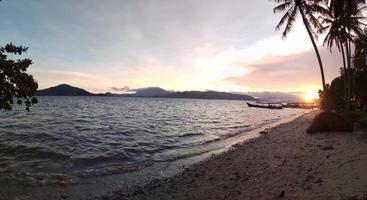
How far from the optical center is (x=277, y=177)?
12.1 meters

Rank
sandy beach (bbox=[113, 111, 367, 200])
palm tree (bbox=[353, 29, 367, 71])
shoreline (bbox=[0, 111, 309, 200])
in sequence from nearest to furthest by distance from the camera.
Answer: sandy beach (bbox=[113, 111, 367, 200]) → shoreline (bbox=[0, 111, 309, 200]) → palm tree (bbox=[353, 29, 367, 71])

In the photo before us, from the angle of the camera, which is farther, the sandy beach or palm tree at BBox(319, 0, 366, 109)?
palm tree at BBox(319, 0, 366, 109)

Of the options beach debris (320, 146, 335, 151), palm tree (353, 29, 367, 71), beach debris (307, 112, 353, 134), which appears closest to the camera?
beach debris (320, 146, 335, 151)

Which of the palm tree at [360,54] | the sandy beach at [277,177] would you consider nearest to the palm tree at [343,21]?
the palm tree at [360,54]

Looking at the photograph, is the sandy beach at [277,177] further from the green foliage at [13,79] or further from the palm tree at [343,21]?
the palm tree at [343,21]

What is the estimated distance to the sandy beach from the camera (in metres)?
9.68

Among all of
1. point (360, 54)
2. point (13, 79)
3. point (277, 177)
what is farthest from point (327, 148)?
point (360, 54)

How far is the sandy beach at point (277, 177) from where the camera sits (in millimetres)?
9681

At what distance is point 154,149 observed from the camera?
2202cm

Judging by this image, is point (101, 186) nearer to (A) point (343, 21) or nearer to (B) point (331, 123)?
(B) point (331, 123)

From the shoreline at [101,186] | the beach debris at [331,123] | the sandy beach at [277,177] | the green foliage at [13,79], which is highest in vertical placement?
the green foliage at [13,79]

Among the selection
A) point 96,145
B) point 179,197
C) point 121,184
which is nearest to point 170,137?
point 96,145

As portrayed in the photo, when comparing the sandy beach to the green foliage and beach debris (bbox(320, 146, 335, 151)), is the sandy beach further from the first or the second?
the green foliage

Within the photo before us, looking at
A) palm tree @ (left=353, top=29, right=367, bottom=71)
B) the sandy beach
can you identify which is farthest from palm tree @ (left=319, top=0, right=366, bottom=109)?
the sandy beach
